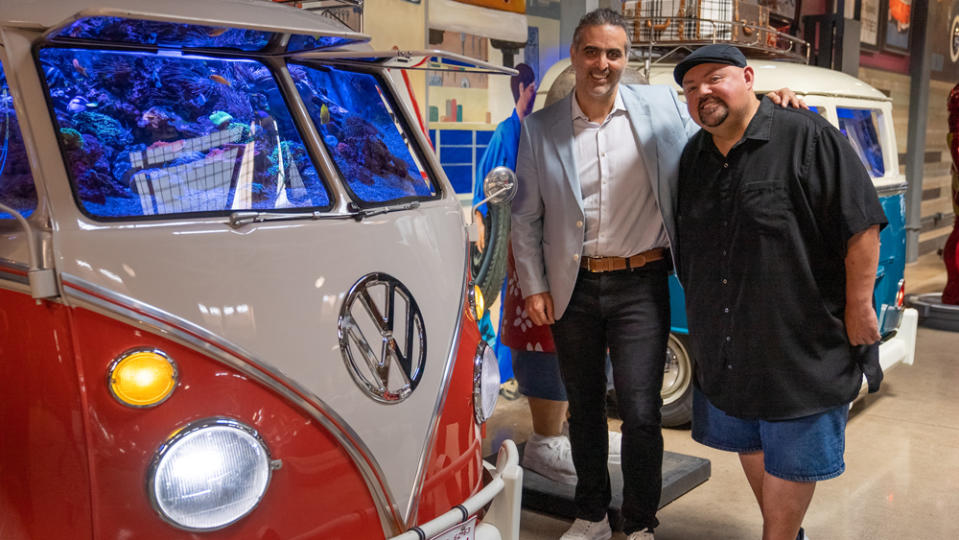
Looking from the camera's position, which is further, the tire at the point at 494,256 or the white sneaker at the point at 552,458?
the white sneaker at the point at 552,458

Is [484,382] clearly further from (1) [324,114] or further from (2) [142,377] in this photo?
(2) [142,377]

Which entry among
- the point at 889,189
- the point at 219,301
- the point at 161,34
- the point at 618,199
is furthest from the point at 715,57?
the point at 889,189

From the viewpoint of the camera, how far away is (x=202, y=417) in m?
1.99

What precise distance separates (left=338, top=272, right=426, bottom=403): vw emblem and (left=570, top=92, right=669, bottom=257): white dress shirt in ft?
3.92

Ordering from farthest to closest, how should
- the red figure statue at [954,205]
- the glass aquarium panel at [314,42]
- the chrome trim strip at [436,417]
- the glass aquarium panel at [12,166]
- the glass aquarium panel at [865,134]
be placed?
the red figure statue at [954,205]
the glass aquarium panel at [865,134]
the glass aquarium panel at [314,42]
the chrome trim strip at [436,417]
the glass aquarium panel at [12,166]

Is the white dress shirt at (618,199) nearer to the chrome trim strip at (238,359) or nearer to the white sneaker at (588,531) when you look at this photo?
the white sneaker at (588,531)

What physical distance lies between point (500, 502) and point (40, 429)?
1.23m

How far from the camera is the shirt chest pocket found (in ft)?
9.91

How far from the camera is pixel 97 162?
2195 mm

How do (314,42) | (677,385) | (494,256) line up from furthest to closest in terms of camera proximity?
(677,385), (494,256), (314,42)

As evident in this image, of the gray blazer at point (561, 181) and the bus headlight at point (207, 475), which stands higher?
the gray blazer at point (561, 181)

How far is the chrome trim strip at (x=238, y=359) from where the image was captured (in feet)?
6.34

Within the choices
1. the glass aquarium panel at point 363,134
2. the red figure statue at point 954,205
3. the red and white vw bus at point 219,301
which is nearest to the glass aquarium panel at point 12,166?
the red and white vw bus at point 219,301

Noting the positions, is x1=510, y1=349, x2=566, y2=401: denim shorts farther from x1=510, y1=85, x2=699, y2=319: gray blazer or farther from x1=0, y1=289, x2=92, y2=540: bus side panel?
x1=0, y1=289, x2=92, y2=540: bus side panel
